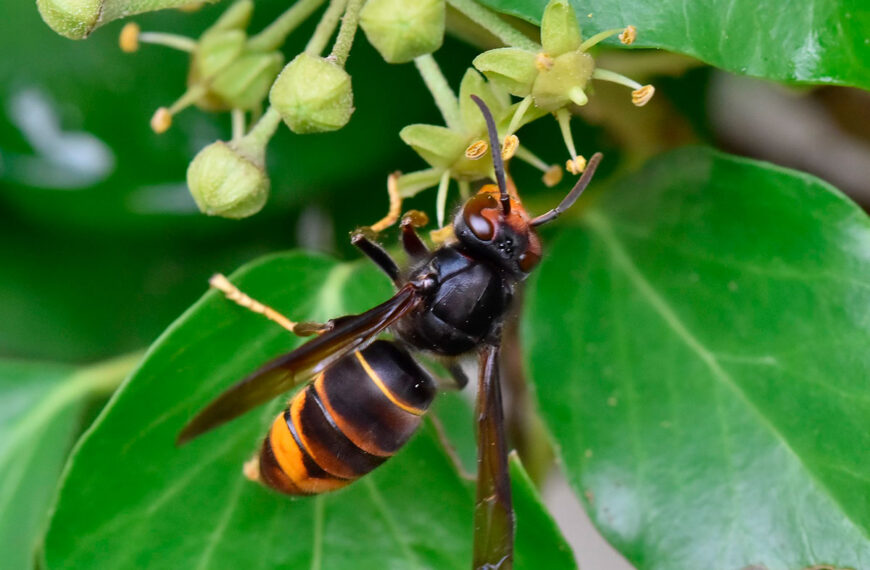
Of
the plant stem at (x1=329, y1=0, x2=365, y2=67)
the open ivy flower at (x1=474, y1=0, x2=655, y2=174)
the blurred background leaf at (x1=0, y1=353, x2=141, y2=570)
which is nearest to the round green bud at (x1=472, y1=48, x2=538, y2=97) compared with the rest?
the open ivy flower at (x1=474, y1=0, x2=655, y2=174)

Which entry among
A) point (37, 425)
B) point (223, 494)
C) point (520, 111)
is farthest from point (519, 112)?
point (37, 425)

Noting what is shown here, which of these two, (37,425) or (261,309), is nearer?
(261,309)

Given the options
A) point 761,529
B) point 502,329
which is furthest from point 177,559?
point 761,529

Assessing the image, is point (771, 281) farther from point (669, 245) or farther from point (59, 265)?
point (59, 265)

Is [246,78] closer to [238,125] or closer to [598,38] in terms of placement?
[238,125]

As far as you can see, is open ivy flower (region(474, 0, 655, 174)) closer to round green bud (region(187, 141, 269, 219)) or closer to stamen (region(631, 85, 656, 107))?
stamen (region(631, 85, 656, 107))

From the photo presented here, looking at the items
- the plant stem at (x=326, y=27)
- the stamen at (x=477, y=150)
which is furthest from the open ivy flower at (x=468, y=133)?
the plant stem at (x=326, y=27)
